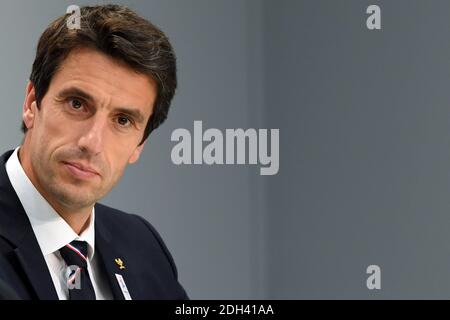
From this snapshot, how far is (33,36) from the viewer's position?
5.72 ft

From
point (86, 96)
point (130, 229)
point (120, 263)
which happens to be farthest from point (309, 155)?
point (86, 96)

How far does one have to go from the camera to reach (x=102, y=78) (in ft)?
3.95

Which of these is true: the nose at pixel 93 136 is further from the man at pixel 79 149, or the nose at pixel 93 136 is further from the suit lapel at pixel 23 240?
the suit lapel at pixel 23 240

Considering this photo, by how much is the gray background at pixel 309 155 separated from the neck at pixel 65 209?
706mm

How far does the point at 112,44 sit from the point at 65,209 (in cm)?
25

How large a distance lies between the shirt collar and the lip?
0.21 feet

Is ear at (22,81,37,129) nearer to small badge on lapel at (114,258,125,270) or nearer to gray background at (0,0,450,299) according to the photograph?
small badge on lapel at (114,258,125,270)

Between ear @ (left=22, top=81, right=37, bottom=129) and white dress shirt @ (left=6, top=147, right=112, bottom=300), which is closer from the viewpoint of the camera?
white dress shirt @ (left=6, top=147, right=112, bottom=300)

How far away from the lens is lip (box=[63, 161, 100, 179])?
116 centimetres

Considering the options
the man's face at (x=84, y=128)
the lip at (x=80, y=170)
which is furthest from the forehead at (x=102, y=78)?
the lip at (x=80, y=170)

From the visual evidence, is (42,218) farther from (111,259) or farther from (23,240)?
(111,259)

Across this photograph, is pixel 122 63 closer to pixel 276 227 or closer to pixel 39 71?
pixel 39 71

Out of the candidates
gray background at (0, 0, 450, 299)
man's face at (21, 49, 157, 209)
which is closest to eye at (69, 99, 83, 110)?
man's face at (21, 49, 157, 209)

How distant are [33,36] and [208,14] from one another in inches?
28.1
